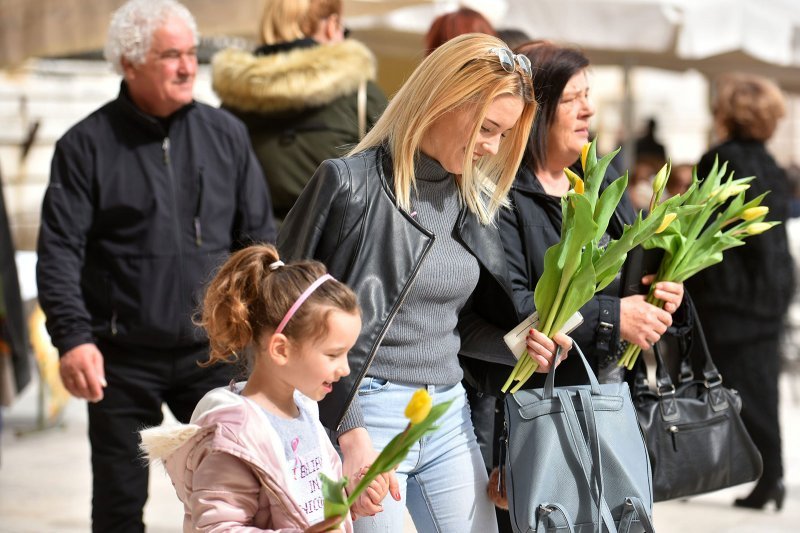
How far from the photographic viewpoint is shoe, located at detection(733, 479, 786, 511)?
5.83m

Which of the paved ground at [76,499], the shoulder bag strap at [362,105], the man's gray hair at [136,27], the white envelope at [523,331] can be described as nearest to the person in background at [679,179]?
the paved ground at [76,499]

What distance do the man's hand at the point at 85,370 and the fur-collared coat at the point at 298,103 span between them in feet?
3.57

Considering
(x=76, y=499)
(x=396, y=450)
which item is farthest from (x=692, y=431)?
(x=76, y=499)

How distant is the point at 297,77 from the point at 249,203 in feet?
2.05

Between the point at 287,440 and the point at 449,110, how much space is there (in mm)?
798

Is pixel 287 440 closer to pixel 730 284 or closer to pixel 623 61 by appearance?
pixel 730 284

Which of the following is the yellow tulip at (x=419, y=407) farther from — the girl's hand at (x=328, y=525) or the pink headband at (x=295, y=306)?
the pink headband at (x=295, y=306)

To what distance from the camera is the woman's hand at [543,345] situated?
2.86m

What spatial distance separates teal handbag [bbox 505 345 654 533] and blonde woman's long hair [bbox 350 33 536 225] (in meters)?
0.48

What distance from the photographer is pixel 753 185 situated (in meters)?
5.61

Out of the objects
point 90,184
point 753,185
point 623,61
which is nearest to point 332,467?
point 90,184

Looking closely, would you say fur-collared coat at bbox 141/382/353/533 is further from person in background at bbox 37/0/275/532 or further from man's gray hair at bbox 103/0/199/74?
man's gray hair at bbox 103/0/199/74

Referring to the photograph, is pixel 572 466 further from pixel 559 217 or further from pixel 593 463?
pixel 559 217

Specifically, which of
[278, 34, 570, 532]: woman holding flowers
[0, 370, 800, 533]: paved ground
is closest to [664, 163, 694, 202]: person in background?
[0, 370, 800, 533]: paved ground
